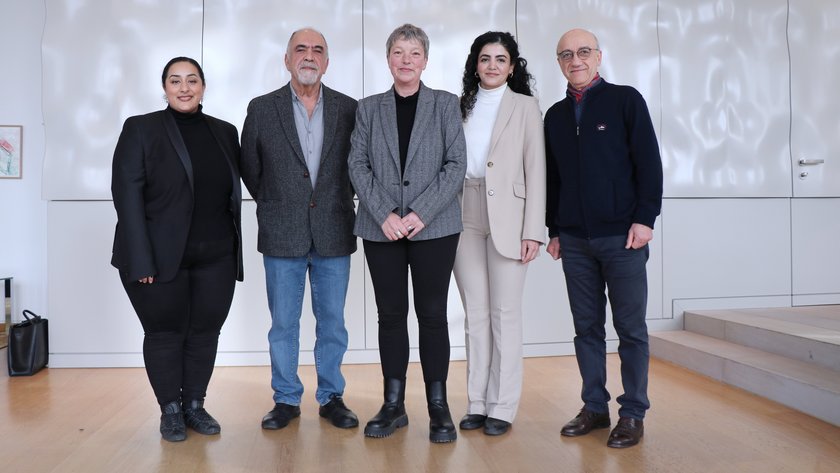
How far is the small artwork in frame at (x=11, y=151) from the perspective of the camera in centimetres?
454

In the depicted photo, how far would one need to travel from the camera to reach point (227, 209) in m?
2.86

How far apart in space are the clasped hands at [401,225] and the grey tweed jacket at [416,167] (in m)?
0.02

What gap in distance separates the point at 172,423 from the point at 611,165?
2067mm

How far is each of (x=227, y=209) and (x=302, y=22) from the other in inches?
77.5

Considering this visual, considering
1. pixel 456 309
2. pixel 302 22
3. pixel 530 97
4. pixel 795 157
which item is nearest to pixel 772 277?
pixel 795 157

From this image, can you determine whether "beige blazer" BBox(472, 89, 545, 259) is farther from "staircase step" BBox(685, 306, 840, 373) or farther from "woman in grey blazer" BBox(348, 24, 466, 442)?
"staircase step" BBox(685, 306, 840, 373)

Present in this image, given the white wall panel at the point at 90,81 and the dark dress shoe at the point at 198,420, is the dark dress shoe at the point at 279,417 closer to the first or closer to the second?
the dark dress shoe at the point at 198,420

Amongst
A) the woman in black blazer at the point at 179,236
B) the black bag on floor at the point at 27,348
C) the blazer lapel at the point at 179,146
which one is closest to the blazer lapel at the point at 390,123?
the woman in black blazer at the point at 179,236

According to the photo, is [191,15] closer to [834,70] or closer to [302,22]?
[302,22]

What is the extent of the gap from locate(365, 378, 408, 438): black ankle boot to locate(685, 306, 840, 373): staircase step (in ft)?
7.12

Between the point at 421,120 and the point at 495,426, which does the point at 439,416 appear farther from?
the point at 421,120

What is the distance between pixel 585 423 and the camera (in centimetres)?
279

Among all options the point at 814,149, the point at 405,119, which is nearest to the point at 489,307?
the point at 405,119

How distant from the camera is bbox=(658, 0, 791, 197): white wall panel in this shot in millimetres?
4656
